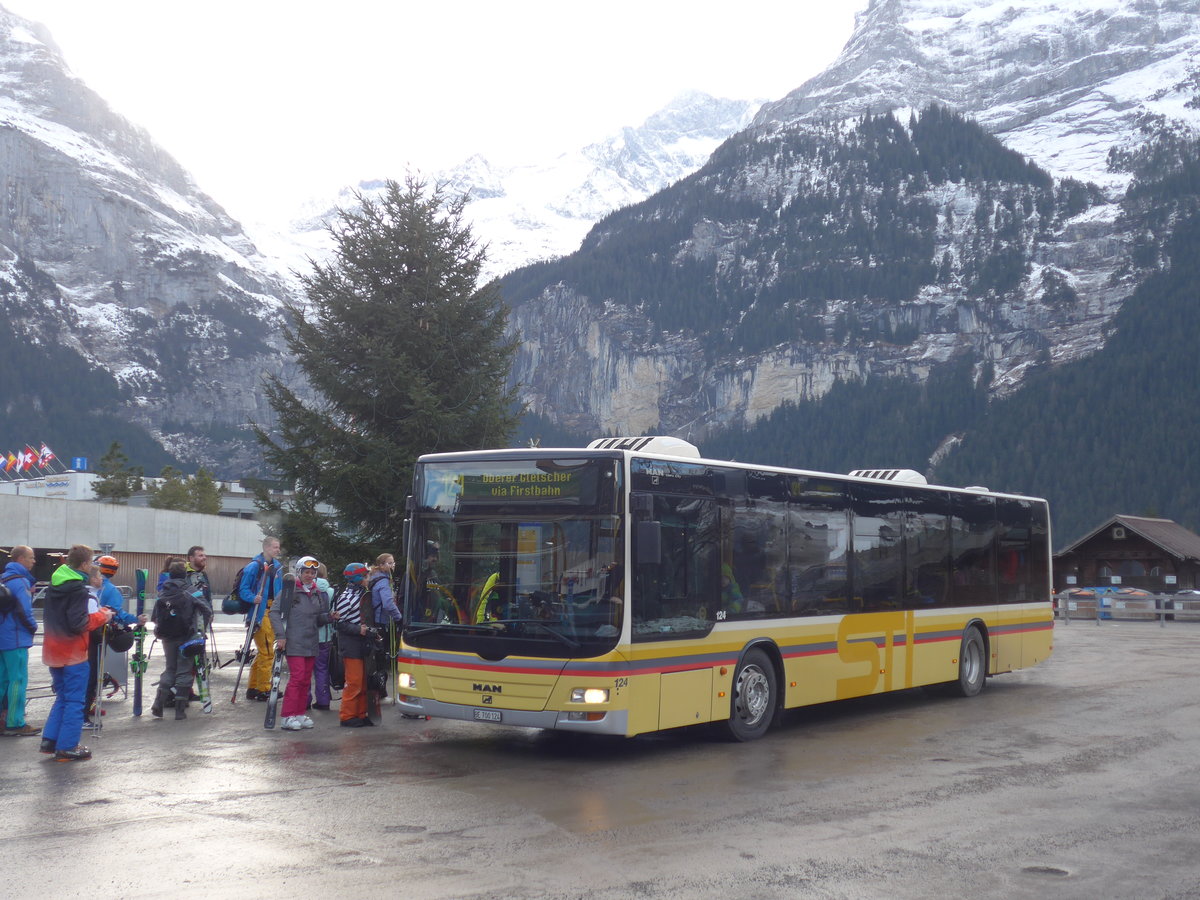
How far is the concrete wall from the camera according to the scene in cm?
4816

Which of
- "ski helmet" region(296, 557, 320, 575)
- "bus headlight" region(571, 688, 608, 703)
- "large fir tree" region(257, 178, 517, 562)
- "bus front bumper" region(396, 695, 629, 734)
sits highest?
"large fir tree" region(257, 178, 517, 562)

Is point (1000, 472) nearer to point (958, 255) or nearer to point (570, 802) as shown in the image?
point (958, 255)

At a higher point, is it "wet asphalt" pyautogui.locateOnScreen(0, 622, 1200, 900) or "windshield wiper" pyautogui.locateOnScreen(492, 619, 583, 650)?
"windshield wiper" pyautogui.locateOnScreen(492, 619, 583, 650)

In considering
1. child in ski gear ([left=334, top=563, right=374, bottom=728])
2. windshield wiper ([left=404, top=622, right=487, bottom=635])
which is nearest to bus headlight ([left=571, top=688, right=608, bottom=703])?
windshield wiper ([left=404, top=622, right=487, bottom=635])

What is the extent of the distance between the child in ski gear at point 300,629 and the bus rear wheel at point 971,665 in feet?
27.1

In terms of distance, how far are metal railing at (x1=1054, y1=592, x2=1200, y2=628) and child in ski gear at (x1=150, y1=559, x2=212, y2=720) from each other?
33.9m

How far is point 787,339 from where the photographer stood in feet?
632

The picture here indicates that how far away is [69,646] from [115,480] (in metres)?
81.6

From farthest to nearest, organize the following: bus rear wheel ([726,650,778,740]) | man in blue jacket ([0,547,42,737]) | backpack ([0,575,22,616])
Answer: bus rear wheel ([726,650,778,740]), man in blue jacket ([0,547,42,737]), backpack ([0,575,22,616])

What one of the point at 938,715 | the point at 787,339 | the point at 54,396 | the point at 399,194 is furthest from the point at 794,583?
the point at 54,396

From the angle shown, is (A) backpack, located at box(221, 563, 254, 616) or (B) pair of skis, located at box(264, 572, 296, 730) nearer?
(B) pair of skis, located at box(264, 572, 296, 730)

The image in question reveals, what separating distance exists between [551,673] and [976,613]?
785 cm

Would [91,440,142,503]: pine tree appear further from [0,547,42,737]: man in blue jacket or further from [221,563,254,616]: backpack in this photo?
[0,547,42,737]: man in blue jacket

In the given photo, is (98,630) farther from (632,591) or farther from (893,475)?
(893,475)
